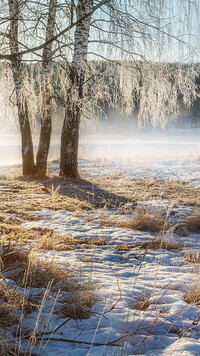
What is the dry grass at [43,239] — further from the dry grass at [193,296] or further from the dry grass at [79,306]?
the dry grass at [193,296]

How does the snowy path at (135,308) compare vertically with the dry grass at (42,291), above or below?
below

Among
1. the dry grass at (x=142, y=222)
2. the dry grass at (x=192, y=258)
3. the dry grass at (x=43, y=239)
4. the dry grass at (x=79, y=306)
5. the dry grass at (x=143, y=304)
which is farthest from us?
the dry grass at (x=142, y=222)

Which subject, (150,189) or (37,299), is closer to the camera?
A: (37,299)

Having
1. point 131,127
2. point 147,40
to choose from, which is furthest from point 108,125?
point 147,40

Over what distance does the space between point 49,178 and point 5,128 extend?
10.8ft

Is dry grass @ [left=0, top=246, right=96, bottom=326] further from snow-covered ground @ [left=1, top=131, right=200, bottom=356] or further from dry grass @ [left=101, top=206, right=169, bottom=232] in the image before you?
dry grass @ [left=101, top=206, right=169, bottom=232]

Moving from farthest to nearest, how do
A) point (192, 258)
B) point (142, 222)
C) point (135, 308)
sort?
point (142, 222), point (192, 258), point (135, 308)

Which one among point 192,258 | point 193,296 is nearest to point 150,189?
point 192,258

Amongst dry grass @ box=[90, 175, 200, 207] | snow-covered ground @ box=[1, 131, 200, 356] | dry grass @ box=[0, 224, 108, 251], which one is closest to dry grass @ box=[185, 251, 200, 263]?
snow-covered ground @ box=[1, 131, 200, 356]

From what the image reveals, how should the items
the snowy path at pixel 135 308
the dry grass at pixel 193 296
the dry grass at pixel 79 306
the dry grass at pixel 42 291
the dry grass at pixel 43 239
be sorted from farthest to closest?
the dry grass at pixel 43 239
the dry grass at pixel 193 296
the dry grass at pixel 79 306
the dry grass at pixel 42 291
the snowy path at pixel 135 308

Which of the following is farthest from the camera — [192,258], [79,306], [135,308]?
[192,258]

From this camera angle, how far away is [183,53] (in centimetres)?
625


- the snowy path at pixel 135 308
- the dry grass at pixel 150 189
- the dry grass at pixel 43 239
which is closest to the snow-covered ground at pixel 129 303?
the snowy path at pixel 135 308

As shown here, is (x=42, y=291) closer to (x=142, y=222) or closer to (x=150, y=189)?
(x=142, y=222)
